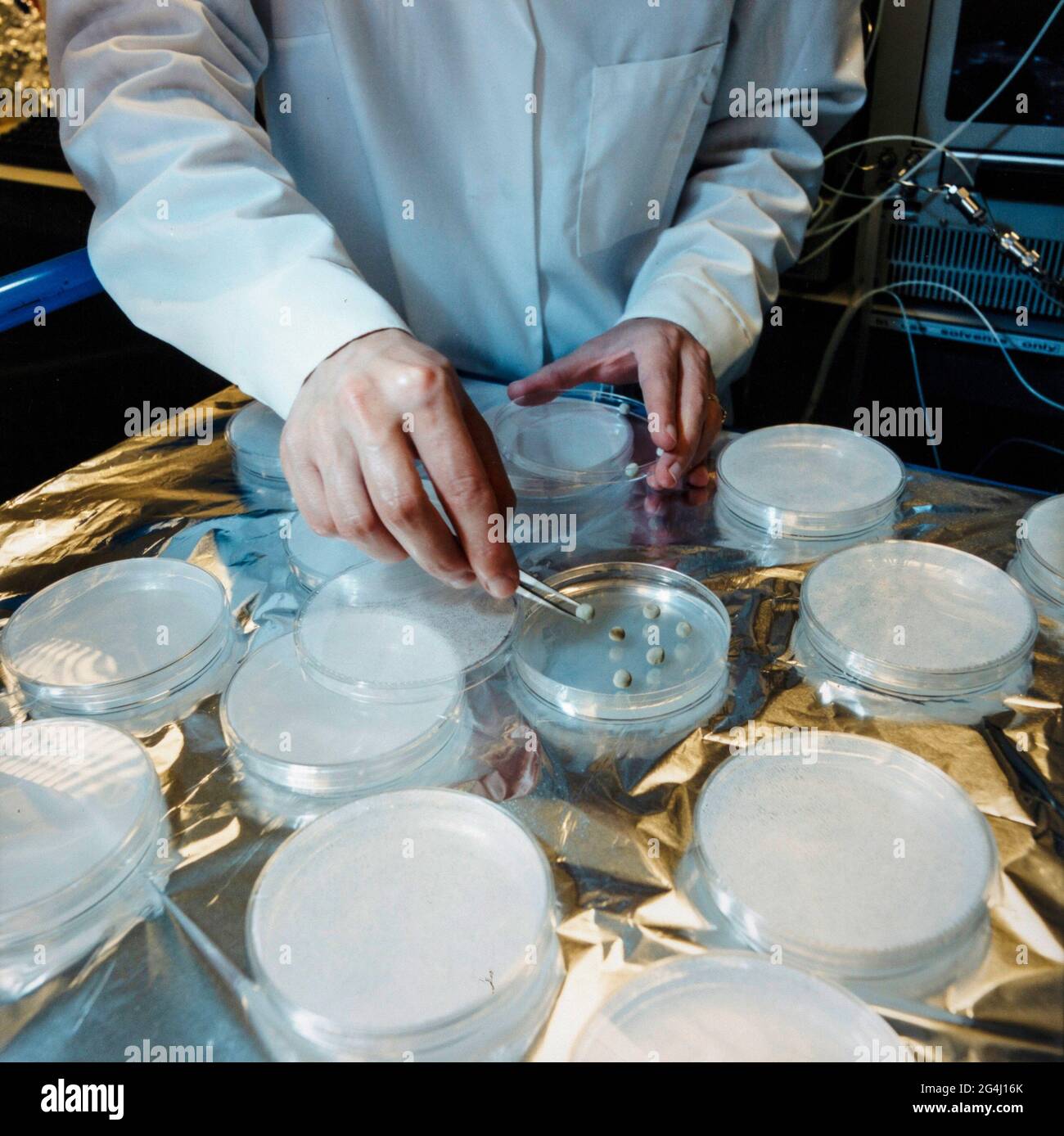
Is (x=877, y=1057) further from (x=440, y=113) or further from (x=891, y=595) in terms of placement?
(x=440, y=113)

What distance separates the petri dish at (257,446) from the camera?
1.31m

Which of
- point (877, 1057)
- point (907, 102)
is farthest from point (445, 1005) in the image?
point (907, 102)

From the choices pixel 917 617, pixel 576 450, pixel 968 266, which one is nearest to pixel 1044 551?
pixel 917 617

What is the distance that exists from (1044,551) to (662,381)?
1.68 feet

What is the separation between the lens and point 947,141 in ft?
6.15

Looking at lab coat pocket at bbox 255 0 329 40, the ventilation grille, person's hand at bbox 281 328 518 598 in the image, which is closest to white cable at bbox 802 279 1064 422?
the ventilation grille

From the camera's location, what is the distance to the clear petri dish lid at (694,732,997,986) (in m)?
0.69

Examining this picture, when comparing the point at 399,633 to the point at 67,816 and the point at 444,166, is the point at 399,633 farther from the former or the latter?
the point at 444,166

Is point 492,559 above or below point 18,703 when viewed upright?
above
